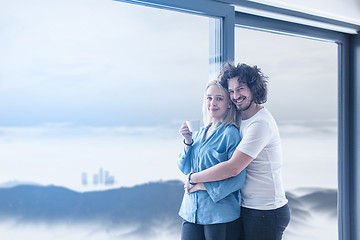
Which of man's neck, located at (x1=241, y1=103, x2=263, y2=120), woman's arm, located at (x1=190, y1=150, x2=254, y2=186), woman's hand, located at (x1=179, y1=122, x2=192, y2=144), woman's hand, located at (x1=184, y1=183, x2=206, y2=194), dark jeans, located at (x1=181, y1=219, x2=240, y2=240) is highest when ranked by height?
man's neck, located at (x1=241, y1=103, x2=263, y2=120)

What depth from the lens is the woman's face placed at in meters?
1.47

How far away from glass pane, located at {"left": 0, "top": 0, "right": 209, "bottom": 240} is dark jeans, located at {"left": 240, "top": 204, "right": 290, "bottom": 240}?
0.40 meters

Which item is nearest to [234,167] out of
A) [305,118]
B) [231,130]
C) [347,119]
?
→ [231,130]

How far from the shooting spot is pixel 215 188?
1.38 metres

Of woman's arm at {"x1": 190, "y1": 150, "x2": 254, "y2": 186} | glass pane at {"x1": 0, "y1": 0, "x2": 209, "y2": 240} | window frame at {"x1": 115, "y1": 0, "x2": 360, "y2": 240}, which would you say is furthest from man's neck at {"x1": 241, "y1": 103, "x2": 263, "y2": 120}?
window frame at {"x1": 115, "y1": 0, "x2": 360, "y2": 240}

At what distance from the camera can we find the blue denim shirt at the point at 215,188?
137 centimetres

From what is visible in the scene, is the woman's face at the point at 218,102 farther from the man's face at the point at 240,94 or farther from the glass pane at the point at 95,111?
the glass pane at the point at 95,111

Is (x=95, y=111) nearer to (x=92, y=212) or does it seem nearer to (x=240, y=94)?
(x=92, y=212)

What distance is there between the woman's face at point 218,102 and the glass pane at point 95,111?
0.79 feet

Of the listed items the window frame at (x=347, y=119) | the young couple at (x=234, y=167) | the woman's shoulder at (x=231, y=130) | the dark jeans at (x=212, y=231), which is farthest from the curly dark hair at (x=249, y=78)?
the window frame at (x=347, y=119)

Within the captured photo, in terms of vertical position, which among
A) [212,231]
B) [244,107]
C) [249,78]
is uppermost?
[249,78]

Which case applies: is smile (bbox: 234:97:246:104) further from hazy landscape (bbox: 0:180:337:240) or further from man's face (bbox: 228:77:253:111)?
hazy landscape (bbox: 0:180:337:240)

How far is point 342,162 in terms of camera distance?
2.32m

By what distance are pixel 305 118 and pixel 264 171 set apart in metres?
0.89
